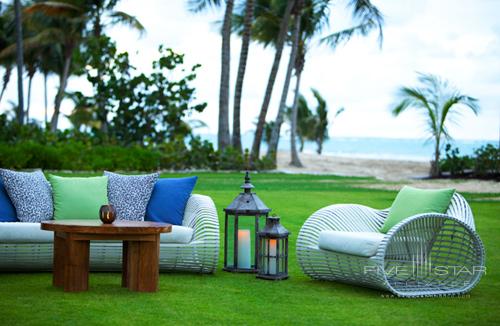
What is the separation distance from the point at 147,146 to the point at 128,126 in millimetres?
2972

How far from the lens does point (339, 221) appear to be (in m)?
5.52

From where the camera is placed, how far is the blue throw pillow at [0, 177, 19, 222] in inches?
224

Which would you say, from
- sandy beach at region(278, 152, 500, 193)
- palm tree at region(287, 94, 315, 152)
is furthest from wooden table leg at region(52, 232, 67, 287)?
palm tree at region(287, 94, 315, 152)

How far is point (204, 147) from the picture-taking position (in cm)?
1992

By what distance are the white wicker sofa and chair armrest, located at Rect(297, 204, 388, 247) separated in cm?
63

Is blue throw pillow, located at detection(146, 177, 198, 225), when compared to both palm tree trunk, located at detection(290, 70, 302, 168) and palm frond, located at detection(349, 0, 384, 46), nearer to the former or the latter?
palm frond, located at detection(349, 0, 384, 46)

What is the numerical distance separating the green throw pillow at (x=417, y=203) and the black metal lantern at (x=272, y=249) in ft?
2.29

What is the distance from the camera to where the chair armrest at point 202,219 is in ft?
18.3

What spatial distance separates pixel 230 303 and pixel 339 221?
1.24 meters

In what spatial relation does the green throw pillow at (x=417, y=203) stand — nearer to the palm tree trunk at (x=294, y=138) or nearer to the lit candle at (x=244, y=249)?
the lit candle at (x=244, y=249)

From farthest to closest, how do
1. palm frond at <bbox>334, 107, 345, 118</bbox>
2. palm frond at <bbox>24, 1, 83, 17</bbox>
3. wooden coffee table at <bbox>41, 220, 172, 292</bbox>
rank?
1. palm frond at <bbox>334, 107, 345, 118</bbox>
2. palm frond at <bbox>24, 1, 83, 17</bbox>
3. wooden coffee table at <bbox>41, 220, 172, 292</bbox>

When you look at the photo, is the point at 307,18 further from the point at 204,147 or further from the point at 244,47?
the point at 204,147

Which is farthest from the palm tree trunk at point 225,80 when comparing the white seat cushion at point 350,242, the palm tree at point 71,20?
the white seat cushion at point 350,242

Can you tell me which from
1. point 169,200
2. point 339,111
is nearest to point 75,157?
point 169,200
